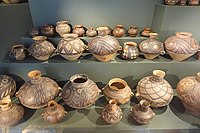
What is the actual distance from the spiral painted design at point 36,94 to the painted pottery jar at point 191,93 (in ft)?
3.50

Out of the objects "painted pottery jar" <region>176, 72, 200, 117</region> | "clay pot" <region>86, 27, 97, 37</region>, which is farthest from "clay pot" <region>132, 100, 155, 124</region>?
"clay pot" <region>86, 27, 97, 37</region>

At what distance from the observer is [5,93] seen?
1426 millimetres

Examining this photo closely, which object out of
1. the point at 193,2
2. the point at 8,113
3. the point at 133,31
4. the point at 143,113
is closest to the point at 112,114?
the point at 143,113

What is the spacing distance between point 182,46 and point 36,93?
4.28 ft

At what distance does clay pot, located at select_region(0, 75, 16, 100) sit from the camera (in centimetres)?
142

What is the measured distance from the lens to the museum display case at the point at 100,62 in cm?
132

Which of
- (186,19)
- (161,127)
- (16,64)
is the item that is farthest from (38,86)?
(186,19)

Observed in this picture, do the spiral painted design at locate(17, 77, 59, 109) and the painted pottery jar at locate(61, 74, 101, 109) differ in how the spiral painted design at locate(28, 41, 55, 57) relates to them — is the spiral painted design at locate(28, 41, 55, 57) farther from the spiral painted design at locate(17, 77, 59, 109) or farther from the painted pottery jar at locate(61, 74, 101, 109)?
the painted pottery jar at locate(61, 74, 101, 109)

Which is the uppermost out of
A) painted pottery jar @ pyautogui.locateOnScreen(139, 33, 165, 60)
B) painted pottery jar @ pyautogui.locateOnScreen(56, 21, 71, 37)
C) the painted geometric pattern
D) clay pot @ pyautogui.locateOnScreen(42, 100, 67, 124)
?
painted pottery jar @ pyautogui.locateOnScreen(56, 21, 71, 37)

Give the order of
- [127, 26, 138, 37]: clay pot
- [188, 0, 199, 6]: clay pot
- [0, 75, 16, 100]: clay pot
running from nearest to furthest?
[0, 75, 16, 100]: clay pot → [188, 0, 199, 6]: clay pot → [127, 26, 138, 37]: clay pot

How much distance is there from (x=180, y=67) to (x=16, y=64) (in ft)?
5.05

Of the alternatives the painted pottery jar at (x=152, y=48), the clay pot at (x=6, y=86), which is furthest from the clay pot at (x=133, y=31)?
the clay pot at (x=6, y=86)

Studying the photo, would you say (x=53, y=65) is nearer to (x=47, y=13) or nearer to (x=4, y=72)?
(x=4, y=72)

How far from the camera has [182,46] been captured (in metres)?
1.48
